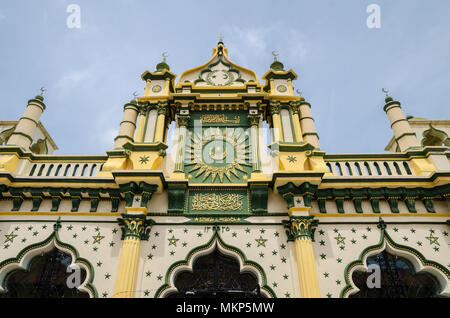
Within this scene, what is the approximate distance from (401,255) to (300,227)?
9.03 feet

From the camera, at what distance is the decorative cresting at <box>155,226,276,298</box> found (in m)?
8.14

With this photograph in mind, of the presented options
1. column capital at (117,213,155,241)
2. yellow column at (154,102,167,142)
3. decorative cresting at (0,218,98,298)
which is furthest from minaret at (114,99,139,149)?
decorative cresting at (0,218,98,298)

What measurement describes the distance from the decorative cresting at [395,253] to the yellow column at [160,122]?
663 cm

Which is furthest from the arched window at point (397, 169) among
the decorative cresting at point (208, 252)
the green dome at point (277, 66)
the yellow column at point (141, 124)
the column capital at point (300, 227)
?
the yellow column at point (141, 124)

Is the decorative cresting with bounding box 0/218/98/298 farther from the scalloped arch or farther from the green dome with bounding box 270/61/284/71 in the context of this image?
the green dome with bounding box 270/61/284/71

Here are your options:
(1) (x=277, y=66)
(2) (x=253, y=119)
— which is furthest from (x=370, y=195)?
(1) (x=277, y=66)

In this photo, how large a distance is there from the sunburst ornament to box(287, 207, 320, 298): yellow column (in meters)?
2.19

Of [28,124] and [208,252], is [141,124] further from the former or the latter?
[208,252]

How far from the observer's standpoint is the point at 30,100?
11.6 m

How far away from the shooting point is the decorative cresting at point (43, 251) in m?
8.38

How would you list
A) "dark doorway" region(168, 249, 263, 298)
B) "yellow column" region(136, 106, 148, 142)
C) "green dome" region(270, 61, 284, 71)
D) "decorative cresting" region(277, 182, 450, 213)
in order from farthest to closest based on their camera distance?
"green dome" region(270, 61, 284, 71), "yellow column" region(136, 106, 148, 142), "decorative cresting" region(277, 182, 450, 213), "dark doorway" region(168, 249, 263, 298)

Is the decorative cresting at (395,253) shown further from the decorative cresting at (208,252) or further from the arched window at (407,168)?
the arched window at (407,168)
